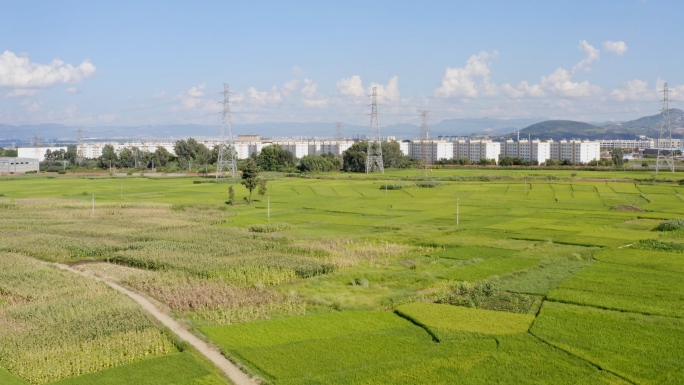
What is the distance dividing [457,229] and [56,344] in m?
27.5

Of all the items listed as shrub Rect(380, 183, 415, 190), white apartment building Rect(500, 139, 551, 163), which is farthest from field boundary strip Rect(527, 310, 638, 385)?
white apartment building Rect(500, 139, 551, 163)

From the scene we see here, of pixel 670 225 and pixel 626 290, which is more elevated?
pixel 670 225

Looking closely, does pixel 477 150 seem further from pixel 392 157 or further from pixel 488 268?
pixel 488 268

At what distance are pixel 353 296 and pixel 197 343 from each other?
7.09 m

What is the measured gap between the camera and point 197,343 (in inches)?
717

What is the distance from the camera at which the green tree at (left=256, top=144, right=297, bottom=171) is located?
11631 centimetres

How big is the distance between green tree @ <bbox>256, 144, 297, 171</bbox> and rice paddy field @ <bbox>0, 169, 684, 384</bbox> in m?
66.8

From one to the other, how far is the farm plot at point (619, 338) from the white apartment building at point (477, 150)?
154 meters

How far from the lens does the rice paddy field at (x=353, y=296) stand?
53.1 feet

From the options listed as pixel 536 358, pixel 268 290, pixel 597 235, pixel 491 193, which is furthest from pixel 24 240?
pixel 491 193

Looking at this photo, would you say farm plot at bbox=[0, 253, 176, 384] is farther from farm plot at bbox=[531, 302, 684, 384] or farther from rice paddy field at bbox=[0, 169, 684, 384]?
farm plot at bbox=[531, 302, 684, 384]

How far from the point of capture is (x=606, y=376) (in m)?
15.3

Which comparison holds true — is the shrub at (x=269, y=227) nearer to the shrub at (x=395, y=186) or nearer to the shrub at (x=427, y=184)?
the shrub at (x=395, y=186)

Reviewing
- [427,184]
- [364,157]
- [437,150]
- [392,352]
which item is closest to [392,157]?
[364,157]
